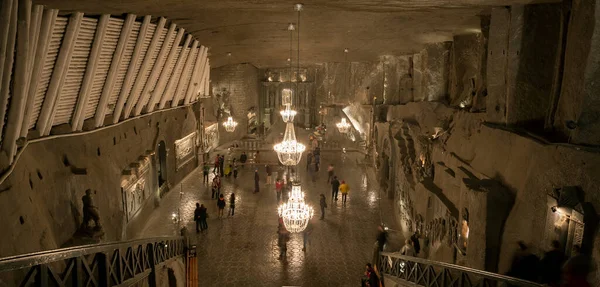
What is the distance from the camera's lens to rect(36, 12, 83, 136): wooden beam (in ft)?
21.7

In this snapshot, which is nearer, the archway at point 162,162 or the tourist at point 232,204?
the tourist at point 232,204

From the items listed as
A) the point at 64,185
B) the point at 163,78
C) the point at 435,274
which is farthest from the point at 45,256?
the point at 163,78

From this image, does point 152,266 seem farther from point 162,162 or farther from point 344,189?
point 162,162

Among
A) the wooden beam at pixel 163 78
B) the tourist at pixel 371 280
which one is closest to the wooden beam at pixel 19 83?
the wooden beam at pixel 163 78

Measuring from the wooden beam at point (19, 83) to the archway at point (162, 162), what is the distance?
8774mm

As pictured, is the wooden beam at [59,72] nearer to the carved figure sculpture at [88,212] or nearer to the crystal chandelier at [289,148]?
the carved figure sculpture at [88,212]

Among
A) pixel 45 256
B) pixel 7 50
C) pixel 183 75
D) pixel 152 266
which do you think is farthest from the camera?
pixel 183 75

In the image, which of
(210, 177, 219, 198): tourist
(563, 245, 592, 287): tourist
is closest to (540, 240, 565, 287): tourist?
(563, 245, 592, 287): tourist

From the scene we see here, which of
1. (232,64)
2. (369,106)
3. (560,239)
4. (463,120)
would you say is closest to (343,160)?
(369,106)

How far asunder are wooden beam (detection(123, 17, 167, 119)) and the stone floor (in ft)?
12.3

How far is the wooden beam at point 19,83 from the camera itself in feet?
18.0

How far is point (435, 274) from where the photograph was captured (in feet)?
20.2

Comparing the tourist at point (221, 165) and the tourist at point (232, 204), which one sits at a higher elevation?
the tourist at point (221, 165)

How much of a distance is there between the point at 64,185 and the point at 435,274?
21.4 feet
